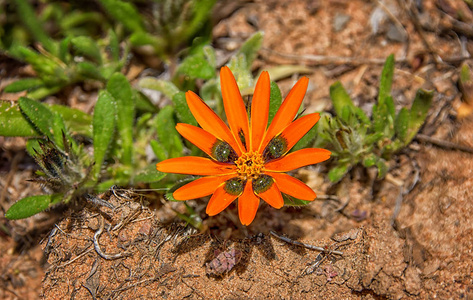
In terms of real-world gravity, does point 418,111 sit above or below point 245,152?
below

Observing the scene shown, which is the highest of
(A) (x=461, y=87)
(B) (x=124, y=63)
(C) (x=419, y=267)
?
(B) (x=124, y=63)

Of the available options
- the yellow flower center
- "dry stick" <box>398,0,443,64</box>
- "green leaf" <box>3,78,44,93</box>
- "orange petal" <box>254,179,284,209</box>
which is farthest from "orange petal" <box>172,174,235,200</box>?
"dry stick" <box>398,0,443,64</box>

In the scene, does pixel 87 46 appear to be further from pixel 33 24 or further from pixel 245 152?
pixel 245 152

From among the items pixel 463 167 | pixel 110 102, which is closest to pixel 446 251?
pixel 463 167

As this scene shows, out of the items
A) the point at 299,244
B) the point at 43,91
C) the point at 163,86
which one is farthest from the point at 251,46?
the point at 43,91

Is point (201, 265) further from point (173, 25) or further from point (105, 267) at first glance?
point (173, 25)
